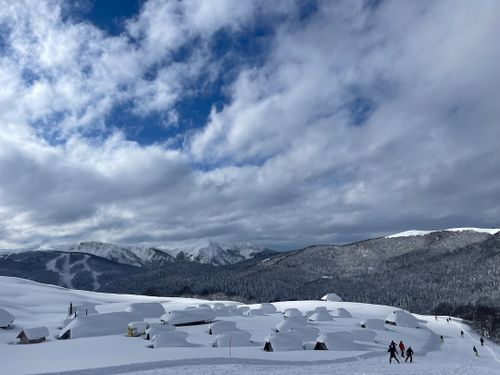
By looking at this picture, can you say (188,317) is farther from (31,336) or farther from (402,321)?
(402,321)

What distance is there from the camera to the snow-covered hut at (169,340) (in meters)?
41.2

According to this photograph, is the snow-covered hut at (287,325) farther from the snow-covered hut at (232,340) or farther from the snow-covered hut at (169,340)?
the snow-covered hut at (169,340)

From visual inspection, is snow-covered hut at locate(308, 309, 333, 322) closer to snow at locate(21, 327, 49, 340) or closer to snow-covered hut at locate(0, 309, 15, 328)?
snow at locate(21, 327, 49, 340)

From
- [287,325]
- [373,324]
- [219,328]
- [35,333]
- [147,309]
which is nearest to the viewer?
[35,333]

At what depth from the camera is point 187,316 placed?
60.1m

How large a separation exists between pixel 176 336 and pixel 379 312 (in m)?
63.4

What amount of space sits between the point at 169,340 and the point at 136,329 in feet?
29.5

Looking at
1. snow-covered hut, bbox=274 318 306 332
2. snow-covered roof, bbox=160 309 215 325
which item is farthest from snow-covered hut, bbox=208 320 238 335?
snow-covered roof, bbox=160 309 215 325

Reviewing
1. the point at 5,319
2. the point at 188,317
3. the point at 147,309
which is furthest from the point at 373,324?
the point at 5,319

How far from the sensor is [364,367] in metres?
33.2

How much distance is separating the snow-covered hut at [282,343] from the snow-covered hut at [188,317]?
19.0 m

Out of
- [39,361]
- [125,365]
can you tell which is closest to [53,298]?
[39,361]

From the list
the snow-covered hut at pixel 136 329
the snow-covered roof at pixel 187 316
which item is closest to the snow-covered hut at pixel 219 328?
the snow-covered roof at pixel 187 316

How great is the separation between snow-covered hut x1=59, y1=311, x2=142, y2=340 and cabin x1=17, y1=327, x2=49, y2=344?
199 centimetres
